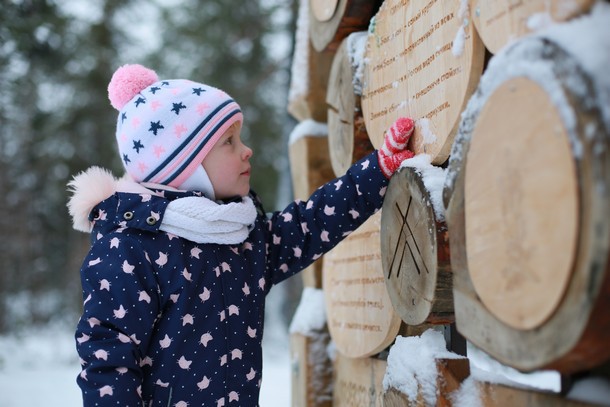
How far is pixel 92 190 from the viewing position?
1834 mm

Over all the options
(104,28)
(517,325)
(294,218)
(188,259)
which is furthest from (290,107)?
(104,28)

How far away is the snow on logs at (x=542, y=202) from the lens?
31.8 inches

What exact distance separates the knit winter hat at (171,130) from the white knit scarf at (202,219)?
12 centimetres

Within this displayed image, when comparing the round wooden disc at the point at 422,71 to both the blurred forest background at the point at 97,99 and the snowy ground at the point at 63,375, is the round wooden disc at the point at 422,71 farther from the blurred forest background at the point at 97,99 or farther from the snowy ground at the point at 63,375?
the blurred forest background at the point at 97,99

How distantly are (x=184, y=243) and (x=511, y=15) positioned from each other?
104 cm

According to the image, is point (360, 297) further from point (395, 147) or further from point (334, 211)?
point (395, 147)

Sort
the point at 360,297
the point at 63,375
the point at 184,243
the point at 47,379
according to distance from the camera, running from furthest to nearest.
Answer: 1. the point at 63,375
2. the point at 47,379
3. the point at 360,297
4. the point at 184,243

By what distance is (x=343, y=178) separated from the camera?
1.86 meters

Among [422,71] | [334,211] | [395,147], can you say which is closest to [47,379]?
[334,211]

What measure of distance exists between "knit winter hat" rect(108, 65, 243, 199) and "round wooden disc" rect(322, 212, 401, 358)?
0.52 m

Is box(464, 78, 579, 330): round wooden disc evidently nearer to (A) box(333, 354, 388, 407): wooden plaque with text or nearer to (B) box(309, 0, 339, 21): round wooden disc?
(A) box(333, 354, 388, 407): wooden plaque with text

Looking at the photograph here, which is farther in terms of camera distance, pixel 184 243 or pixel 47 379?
pixel 47 379

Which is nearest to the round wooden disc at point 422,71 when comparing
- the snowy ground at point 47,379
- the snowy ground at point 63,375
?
the snowy ground at point 63,375

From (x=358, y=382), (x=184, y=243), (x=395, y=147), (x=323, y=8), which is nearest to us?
(x=395, y=147)
